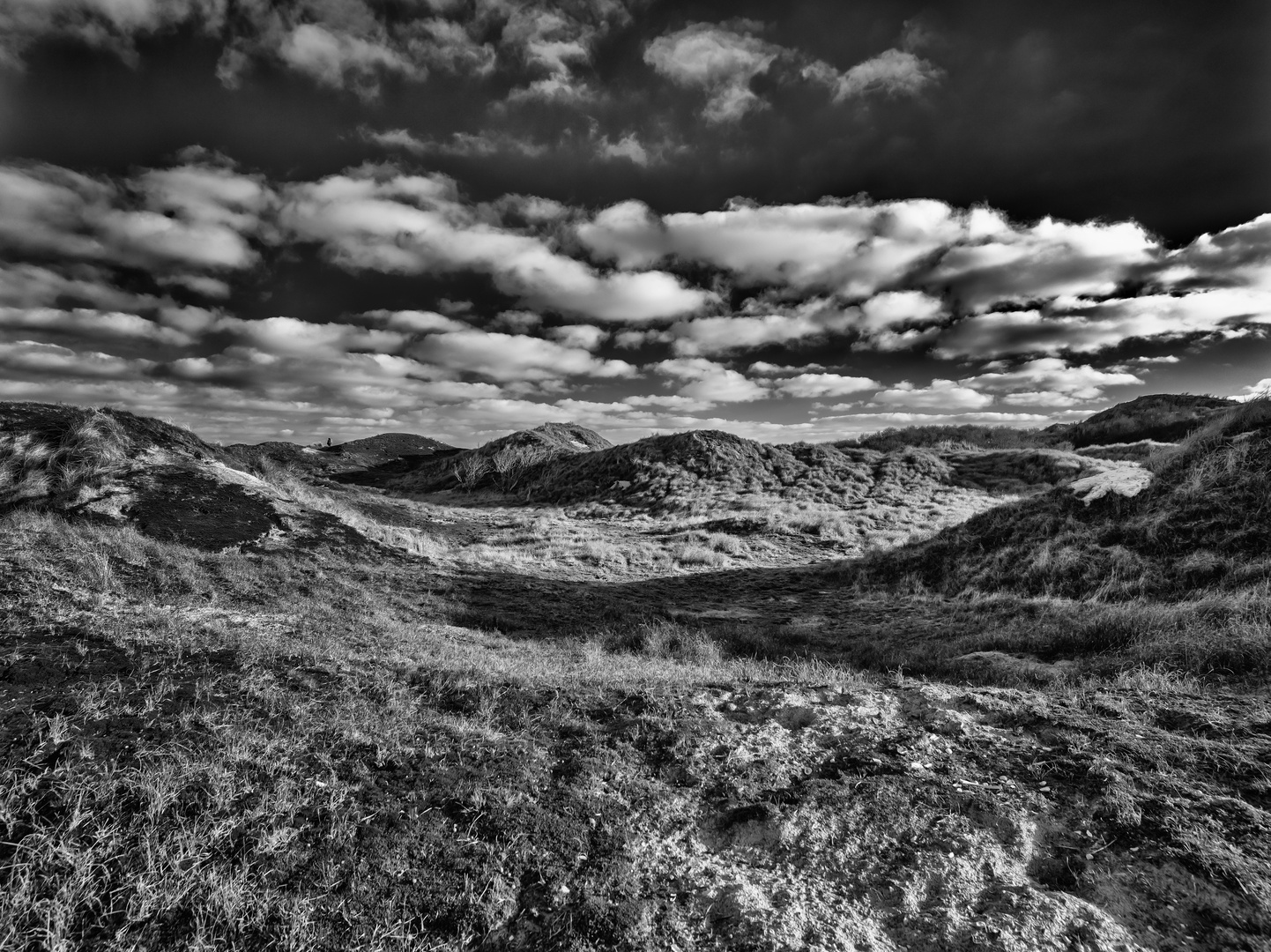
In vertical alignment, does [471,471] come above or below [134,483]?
above

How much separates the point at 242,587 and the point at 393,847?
29.7 ft

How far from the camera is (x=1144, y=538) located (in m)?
11.7

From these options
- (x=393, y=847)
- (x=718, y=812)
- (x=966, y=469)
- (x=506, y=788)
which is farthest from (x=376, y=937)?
(x=966, y=469)

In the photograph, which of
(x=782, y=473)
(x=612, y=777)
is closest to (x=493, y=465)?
(x=782, y=473)

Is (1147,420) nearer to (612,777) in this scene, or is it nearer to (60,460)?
(612,777)

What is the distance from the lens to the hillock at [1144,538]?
383 inches

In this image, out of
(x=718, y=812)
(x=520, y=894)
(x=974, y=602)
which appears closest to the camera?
(x=520, y=894)

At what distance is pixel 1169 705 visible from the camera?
4.66 m

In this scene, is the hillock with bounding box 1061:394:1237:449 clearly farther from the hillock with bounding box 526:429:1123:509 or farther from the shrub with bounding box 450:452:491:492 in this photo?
the shrub with bounding box 450:452:491:492

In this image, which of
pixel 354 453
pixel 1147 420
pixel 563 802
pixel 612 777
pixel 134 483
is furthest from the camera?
pixel 354 453

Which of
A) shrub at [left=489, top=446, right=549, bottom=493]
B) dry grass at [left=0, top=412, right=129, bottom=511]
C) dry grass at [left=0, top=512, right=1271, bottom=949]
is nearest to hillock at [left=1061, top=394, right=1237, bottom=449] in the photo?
shrub at [left=489, top=446, right=549, bottom=493]

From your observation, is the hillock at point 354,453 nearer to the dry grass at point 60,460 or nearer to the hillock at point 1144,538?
the dry grass at point 60,460

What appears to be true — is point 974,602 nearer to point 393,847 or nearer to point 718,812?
point 718,812

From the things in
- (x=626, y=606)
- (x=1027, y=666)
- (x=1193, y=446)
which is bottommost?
(x=626, y=606)
